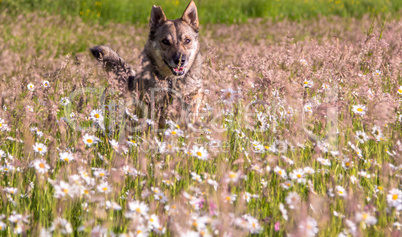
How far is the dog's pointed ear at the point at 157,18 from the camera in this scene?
15.5 feet

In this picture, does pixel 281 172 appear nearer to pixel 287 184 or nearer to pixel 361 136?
pixel 287 184

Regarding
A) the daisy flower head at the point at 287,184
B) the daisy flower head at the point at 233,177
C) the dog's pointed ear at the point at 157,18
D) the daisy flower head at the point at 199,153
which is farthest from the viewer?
the dog's pointed ear at the point at 157,18

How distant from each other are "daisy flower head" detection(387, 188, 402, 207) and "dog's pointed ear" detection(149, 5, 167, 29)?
3.59 metres

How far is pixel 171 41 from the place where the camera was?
4566 millimetres

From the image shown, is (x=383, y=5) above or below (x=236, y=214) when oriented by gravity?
above

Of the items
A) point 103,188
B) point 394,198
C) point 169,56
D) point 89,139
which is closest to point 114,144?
point 89,139

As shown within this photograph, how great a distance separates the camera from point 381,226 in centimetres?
200

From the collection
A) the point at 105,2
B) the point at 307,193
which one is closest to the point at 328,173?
the point at 307,193

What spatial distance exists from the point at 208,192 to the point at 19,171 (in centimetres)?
122

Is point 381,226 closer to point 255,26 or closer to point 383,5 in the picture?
point 255,26

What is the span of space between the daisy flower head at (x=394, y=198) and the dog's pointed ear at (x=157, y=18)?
3.59 metres

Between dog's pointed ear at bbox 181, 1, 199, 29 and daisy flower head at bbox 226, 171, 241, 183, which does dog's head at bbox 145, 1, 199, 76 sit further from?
daisy flower head at bbox 226, 171, 241, 183

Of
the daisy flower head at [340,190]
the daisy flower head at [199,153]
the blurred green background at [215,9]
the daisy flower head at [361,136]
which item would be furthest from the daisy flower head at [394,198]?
the blurred green background at [215,9]

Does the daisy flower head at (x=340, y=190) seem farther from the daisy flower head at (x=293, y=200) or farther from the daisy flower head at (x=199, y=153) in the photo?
the daisy flower head at (x=199, y=153)
